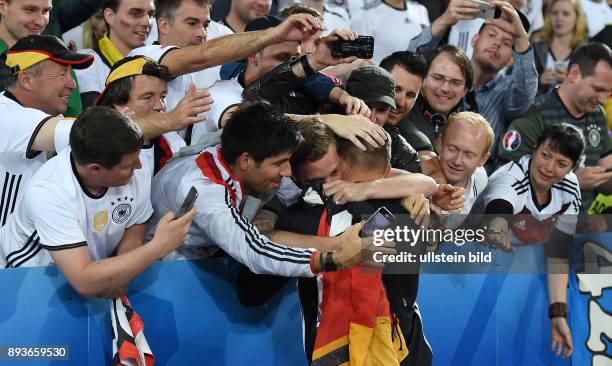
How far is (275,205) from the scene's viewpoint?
4816 mm

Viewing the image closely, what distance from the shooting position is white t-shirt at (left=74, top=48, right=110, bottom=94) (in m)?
5.71

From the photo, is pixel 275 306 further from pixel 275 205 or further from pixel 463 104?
pixel 463 104

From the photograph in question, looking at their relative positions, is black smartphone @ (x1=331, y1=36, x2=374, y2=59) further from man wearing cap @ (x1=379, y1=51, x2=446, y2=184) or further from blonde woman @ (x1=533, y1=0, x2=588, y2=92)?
blonde woman @ (x1=533, y1=0, x2=588, y2=92)

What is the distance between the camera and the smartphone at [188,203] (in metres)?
4.31

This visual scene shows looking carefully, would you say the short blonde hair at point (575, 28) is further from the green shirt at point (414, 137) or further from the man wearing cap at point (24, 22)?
the man wearing cap at point (24, 22)

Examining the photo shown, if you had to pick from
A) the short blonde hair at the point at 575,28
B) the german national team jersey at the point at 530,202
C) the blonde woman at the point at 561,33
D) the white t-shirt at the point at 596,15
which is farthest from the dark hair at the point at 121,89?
the white t-shirt at the point at 596,15

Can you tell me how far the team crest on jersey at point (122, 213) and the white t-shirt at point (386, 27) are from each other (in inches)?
120

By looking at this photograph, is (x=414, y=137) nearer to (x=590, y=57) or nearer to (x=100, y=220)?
(x=100, y=220)

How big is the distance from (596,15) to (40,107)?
562 cm

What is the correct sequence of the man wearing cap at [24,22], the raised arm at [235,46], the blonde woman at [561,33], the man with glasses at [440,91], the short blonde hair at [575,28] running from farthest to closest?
the short blonde hair at [575,28] → the blonde woman at [561,33] → the man with glasses at [440,91] → the man wearing cap at [24,22] → the raised arm at [235,46]

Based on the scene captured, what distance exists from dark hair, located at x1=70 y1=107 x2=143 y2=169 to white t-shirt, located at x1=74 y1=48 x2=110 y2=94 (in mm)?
1581

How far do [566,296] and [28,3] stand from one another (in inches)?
127

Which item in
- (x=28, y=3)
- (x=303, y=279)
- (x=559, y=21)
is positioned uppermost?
(x=28, y=3)

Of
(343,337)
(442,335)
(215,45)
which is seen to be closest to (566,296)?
(442,335)
